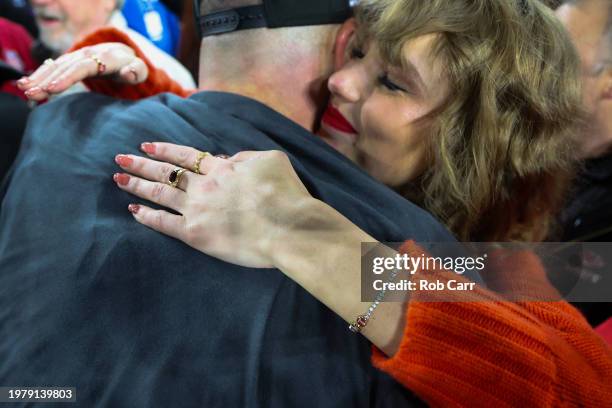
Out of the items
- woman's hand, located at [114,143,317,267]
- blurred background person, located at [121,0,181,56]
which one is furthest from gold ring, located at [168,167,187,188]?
blurred background person, located at [121,0,181,56]

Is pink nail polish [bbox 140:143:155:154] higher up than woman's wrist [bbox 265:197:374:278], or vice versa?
pink nail polish [bbox 140:143:155:154]

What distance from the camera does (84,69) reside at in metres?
1.24

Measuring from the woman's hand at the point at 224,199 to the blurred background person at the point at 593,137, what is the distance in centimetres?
92

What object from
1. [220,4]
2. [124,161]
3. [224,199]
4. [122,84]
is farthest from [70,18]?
[224,199]

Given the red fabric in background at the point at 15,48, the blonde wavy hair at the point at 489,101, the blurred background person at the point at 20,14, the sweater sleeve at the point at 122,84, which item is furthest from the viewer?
the blurred background person at the point at 20,14

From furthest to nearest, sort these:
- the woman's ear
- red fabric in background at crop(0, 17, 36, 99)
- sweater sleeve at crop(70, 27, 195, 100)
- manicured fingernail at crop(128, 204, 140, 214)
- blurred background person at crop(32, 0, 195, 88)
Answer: red fabric in background at crop(0, 17, 36, 99) < blurred background person at crop(32, 0, 195, 88) < sweater sleeve at crop(70, 27, 195, 100) < the woman's ear < manicured fingernail at crop(128, 204, 140, 214)

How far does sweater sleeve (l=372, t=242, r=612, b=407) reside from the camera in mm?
780

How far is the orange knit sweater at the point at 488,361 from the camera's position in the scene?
2.56ft

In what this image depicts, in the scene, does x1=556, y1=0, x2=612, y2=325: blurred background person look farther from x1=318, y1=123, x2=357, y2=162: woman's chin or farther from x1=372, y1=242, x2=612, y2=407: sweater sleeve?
x1=372, y1=242, x2=612, y2=407: sweater sleeve

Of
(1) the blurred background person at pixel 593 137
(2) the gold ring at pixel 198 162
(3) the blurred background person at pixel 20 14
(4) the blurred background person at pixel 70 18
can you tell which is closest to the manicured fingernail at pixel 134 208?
(2) the gold ring at pixel 198 162

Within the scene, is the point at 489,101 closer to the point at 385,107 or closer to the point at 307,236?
the point at 385,107

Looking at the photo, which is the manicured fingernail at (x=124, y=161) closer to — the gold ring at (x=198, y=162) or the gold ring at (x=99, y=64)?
the gold ring at (x=198, y=162)

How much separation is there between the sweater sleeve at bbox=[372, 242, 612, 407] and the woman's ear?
60 cm

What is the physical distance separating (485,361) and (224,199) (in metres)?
0.43
